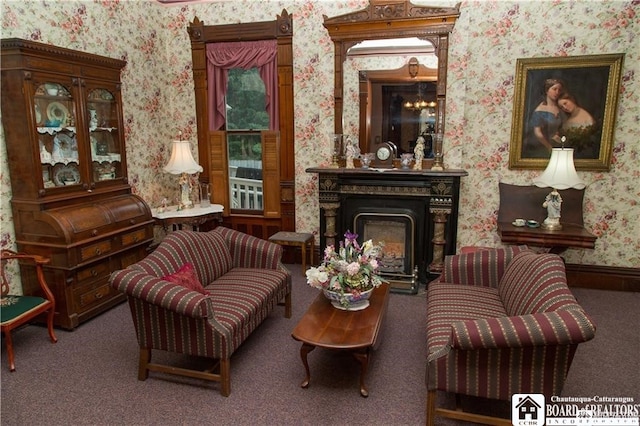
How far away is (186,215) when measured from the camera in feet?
15.9

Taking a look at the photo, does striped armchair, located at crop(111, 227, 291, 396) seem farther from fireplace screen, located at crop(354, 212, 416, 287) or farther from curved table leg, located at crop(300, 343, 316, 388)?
fireplace screen, located at crop(354, 212, 416, 287)

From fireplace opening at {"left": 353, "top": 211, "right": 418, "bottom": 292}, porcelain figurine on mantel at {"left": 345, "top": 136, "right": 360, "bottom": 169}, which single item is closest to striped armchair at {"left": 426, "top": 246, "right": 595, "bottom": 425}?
fireplace opening at {"left": 353, "top": 211, "right": 418, "bottom": 292}

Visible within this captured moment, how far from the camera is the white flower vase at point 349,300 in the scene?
304cm

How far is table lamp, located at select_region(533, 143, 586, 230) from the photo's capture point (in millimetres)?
4184

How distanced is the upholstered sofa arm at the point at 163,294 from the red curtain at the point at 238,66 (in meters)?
2.99

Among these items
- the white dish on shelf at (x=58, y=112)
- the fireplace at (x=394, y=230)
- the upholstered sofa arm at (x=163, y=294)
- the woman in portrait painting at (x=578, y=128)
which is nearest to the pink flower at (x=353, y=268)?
the upholstered sofa arm at (x=163, y=294)

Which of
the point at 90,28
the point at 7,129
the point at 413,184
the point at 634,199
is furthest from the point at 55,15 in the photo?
the point at 634,199

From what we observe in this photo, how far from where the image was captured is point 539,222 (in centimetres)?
466

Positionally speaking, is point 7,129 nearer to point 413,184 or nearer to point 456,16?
point 413,184

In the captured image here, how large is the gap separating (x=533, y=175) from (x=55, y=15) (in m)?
5.05

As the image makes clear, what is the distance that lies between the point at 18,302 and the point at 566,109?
17.7ft

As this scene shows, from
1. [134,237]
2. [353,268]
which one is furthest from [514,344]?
[134,237]

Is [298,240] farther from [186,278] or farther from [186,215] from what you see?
[186,278]

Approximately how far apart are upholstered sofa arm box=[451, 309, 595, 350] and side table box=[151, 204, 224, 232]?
136 inches
